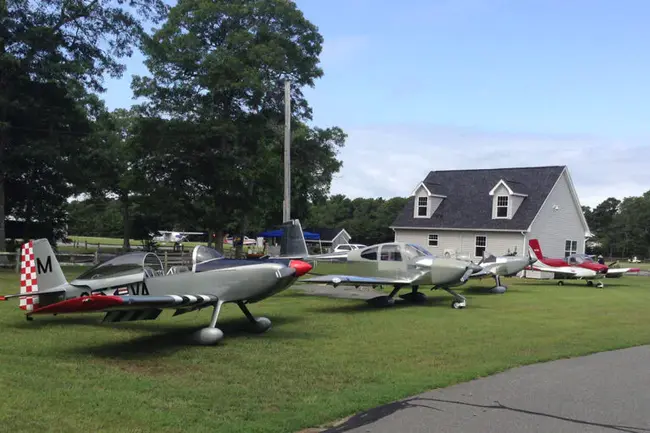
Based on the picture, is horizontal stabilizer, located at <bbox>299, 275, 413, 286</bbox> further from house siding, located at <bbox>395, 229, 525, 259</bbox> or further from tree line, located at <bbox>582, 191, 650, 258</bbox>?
tree line, located at <bbox>582, 191, 650, 258</bbox>

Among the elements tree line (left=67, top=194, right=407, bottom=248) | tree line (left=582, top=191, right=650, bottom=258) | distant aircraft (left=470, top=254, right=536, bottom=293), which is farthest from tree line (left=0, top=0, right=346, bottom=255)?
tree line (left=582, top=191, right=650, bottom=258)

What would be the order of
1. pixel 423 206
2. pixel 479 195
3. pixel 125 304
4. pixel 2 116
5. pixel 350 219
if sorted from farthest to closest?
pixel 350 219 → pixel 423 206 → pixel 479 195 → pixel 2 116 → pixel 125 304

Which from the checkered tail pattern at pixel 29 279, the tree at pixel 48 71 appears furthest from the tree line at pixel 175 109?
the checkered tail pattern at pixel 29 279

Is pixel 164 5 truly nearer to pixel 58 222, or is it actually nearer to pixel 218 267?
pixel 58 222

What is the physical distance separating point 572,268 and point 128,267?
23.6m

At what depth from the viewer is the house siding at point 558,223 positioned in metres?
33.9

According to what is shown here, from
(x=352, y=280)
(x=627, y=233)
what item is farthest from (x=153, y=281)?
(x=627, y=233)

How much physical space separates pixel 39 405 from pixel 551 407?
5560 mm

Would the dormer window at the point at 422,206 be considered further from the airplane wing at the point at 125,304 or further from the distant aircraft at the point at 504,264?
the airplane wing at the point at 125,304

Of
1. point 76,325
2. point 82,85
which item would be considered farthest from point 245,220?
point 76,325

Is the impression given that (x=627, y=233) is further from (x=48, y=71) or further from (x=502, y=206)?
(x=48, y=71)

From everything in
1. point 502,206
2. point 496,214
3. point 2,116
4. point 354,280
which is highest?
point 2,116

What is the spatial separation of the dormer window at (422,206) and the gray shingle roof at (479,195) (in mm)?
537

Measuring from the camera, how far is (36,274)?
1063 cm
